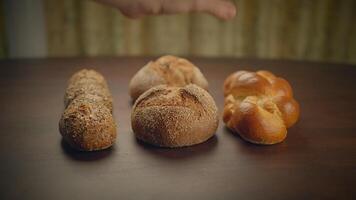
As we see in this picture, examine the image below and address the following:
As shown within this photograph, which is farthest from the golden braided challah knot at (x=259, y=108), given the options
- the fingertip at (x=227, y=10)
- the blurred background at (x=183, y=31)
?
the blurred background at (x=183, y=31)

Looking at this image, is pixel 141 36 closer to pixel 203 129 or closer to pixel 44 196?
pixel 203 129

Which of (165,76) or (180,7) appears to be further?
(180,7)

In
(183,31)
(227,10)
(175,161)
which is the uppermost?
(227,10)

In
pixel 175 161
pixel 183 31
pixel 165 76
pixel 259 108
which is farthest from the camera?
pixel 183 31

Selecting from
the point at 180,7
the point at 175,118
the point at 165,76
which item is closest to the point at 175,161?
the point at 175,118

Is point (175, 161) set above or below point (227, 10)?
below

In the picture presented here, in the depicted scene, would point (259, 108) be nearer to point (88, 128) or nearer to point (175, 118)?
point (175, 118)

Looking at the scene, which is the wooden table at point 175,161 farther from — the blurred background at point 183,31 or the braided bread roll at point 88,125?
the blurred background at point 183,31

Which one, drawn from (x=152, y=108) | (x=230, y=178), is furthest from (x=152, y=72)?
(x=230, y=178)
